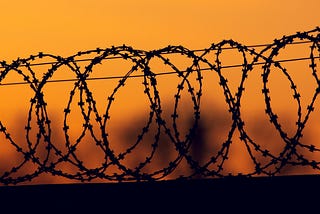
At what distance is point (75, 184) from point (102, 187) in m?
0.42

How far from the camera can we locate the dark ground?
10000 millimetres

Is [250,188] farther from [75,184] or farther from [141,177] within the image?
[75,184]

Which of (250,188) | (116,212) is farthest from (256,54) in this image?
(116,212)

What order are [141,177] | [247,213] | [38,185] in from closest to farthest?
[247,213] < [141,177] < [38,185]

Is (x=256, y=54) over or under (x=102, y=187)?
over

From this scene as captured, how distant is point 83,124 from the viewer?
10.3 m

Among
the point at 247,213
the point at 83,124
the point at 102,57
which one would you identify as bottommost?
the point at 247,213

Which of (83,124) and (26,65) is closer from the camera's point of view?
(83,124)

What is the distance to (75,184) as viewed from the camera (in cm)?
1110

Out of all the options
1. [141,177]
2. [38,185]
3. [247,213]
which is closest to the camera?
[247,213]

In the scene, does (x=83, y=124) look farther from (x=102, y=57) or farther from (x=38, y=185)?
(x=38, y=185)

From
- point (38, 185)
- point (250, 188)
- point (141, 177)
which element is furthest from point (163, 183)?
point (38, 185)

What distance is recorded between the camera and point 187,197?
1030cm

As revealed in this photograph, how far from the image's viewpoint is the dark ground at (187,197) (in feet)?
32.8
